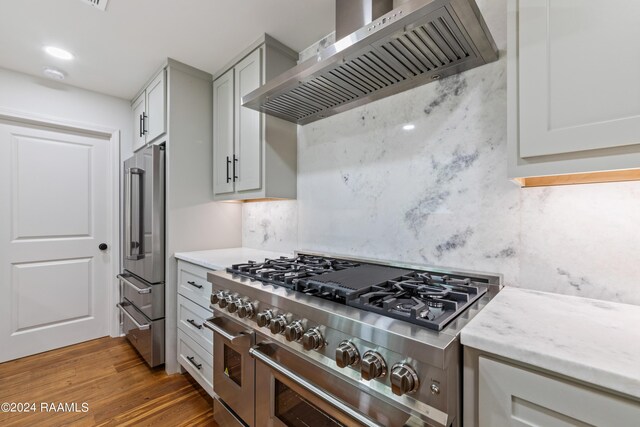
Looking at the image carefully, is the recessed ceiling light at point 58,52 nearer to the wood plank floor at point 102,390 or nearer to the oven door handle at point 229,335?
the oven door handle at point 229,335

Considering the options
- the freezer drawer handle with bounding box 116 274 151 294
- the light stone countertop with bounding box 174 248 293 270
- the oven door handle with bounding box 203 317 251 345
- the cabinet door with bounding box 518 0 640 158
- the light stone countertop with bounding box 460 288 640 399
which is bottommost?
the freezer drawer handle with bounding box 116 274 151 294

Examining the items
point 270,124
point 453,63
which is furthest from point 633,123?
point 270,124

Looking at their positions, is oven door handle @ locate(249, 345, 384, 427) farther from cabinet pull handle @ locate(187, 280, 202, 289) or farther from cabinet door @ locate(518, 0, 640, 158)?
cabinet door @ locate(518, 0, 640, 158)

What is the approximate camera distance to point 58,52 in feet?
7.00

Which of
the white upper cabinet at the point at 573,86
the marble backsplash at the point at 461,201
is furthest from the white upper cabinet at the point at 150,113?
the white upper cabinet at the point at 573,86

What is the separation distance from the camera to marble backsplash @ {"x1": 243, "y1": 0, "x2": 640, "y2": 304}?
0.99 metres

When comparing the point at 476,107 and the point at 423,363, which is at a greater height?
the point at 476,107

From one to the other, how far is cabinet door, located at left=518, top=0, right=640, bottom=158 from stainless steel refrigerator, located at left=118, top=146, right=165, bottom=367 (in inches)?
92.9

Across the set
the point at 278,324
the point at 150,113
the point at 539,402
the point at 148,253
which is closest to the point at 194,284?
the point at 148,253

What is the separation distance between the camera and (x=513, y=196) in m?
1.16

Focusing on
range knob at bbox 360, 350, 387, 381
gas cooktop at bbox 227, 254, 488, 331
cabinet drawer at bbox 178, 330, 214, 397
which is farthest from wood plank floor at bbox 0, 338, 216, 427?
range knob at bbox 360, 350, 387, 381

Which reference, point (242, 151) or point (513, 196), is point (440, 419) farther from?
point (242, 151)

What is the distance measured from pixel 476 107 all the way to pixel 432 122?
0.20 meters

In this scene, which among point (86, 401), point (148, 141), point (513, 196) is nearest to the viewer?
point (513, 196)
